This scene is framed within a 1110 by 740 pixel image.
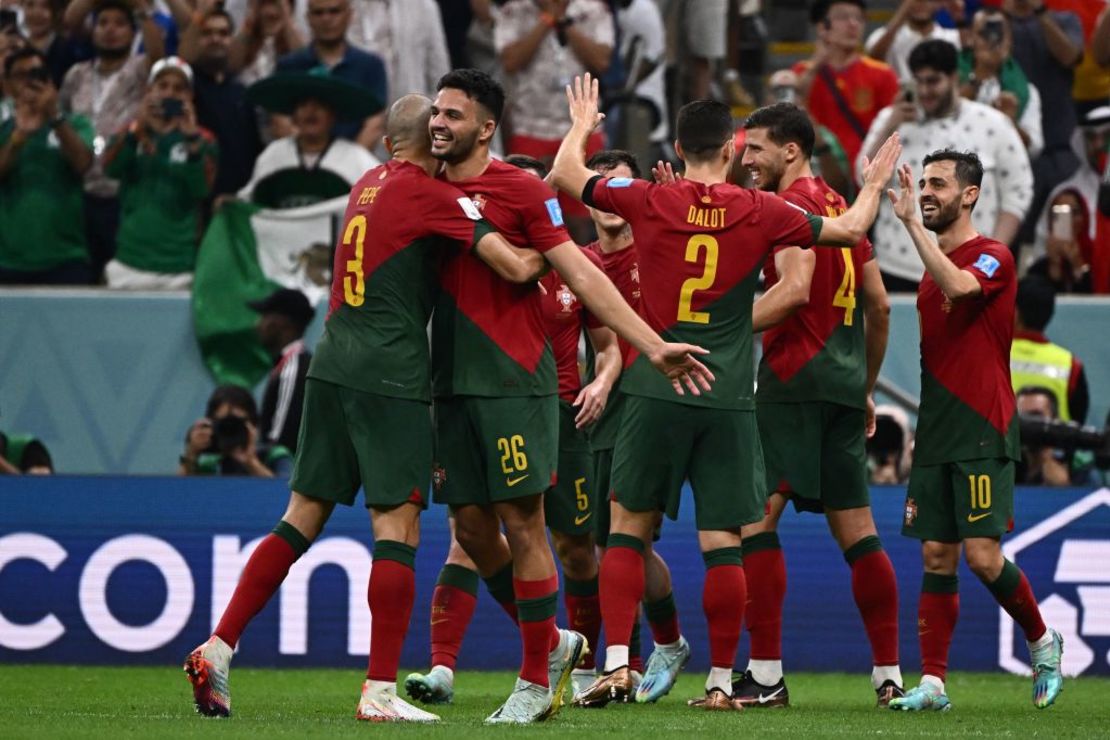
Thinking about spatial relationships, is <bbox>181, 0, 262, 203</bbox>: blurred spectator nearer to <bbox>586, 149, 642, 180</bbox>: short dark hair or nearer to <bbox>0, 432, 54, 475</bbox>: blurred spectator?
<bbox>0, 432, 54, 475</bbox>: blurred spectator

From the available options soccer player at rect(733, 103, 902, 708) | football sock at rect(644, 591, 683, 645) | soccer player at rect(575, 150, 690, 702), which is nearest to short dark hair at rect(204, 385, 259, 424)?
soccer player at rect(575, 150, 690, 702)

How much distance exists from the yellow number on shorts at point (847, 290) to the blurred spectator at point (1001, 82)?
5.19 m

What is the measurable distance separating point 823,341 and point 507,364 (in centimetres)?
189

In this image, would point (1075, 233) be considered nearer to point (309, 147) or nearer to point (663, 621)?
point (309, 147)

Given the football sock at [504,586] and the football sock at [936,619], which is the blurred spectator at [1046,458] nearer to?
the football sock at [936,619]

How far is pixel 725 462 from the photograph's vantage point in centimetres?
801

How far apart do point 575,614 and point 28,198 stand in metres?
5.81

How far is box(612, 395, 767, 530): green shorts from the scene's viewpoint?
315 inches

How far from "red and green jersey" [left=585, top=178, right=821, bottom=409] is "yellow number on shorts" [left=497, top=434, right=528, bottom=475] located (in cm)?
78

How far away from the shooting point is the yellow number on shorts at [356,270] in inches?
293

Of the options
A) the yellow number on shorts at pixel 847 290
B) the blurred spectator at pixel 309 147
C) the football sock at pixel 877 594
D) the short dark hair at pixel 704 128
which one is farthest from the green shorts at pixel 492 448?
the blurred spectator at pixel 309 147

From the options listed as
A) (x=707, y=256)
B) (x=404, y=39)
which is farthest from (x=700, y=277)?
(x=404, y=39)

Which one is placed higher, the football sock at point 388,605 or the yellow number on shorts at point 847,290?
Answer: the yellow number on shorts at point 847,290

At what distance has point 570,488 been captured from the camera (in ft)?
29.7
